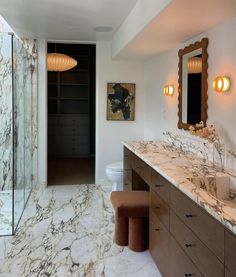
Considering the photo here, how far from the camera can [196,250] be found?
5.59 ft

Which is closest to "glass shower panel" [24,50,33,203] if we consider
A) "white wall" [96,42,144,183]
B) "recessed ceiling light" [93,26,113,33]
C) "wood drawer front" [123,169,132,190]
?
"white wall" [96,42,144,183]

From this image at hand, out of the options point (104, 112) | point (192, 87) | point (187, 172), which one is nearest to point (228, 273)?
point (187, 172)

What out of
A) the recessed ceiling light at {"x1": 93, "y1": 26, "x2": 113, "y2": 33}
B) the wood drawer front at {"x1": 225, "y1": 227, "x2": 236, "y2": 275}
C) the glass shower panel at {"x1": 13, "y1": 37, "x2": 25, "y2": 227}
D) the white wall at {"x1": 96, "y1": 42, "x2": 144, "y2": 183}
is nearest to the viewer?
the wood drawer front at {"x1": 225, "y1": 227, "x2": 236, "y2": 275}

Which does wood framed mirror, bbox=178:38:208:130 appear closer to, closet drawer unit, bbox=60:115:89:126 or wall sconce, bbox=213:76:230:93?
wall sconce, bbox=213:76:230:93

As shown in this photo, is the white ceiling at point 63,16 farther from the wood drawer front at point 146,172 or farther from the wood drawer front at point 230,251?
the wood drawer front at point 230,251

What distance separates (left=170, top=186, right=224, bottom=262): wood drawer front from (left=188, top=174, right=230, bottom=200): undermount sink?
200 millimetres

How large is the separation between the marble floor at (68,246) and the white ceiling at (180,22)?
198cm

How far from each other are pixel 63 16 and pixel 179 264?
2.83 m

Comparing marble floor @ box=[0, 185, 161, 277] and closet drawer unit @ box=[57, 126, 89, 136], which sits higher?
closet drawer unit @ box=[57, 126, 89, 136]

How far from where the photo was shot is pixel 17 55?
4.03 meters

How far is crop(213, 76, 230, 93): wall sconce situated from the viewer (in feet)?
7.85

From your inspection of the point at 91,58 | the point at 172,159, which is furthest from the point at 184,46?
the point at 91,58

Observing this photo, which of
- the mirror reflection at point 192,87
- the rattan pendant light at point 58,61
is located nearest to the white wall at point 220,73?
the mirror reflection at point 192,87

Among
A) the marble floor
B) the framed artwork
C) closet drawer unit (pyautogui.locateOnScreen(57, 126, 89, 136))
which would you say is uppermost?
the framed artwork
